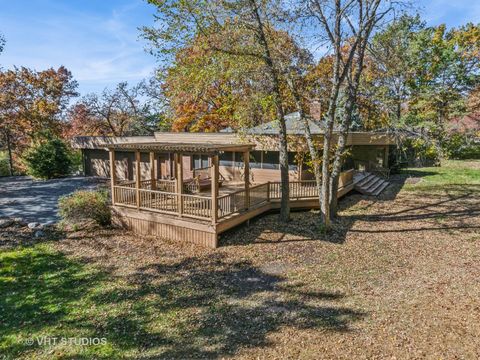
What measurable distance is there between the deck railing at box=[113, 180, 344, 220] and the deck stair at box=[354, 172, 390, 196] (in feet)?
14.4

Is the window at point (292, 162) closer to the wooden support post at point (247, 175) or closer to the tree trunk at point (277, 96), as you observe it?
the tree trunk at point (277, 96)

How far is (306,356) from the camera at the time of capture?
5004 millimetres

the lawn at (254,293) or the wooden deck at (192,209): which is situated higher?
the wooden deck at (192,209)

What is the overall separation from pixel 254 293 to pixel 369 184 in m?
13.6

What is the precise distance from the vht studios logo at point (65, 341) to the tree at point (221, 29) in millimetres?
8531

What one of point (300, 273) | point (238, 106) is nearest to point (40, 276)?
point (300, 273)

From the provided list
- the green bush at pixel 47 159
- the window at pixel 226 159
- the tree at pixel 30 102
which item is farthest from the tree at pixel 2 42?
the window at pixel 226 159

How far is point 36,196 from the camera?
17.7 m

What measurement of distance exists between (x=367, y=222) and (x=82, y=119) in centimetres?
2955

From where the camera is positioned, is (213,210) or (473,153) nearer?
(213,210)

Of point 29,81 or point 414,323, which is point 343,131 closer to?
point 414,323

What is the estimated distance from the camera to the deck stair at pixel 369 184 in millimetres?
17344

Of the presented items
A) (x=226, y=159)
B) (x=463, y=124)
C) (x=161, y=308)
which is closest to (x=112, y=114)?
(x=226, y=159)

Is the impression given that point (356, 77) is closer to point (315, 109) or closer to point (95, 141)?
point (315, 109)
